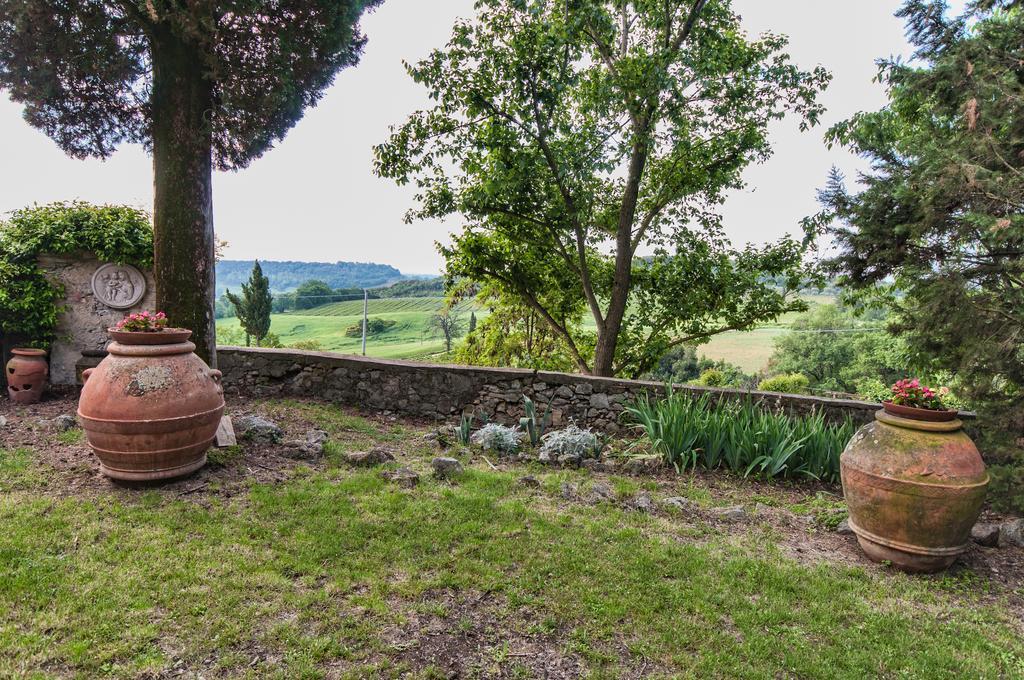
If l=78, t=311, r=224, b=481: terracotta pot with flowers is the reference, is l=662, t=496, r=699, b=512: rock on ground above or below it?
below

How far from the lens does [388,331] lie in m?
11.7

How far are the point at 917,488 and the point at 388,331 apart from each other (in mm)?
10364

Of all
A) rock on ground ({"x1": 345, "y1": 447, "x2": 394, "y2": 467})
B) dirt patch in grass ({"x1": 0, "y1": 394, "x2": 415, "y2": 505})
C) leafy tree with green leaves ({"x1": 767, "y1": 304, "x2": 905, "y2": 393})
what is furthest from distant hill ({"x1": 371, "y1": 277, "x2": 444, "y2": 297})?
leafy tree with green leaves ({"x1": 767, "y1": 304, "x2": 905, "y2": 393})

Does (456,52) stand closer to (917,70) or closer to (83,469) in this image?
(917,70)

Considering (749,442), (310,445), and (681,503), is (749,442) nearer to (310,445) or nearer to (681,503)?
(681,503)

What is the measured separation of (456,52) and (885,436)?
18.9ft

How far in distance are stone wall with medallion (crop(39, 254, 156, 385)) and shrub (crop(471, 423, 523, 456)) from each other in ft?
17.1

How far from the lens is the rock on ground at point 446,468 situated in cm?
378

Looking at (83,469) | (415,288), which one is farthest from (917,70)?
(415,288)

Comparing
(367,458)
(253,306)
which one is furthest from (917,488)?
(253,306)

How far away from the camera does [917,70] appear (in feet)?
11.7

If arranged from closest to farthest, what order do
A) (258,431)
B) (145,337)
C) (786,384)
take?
1. (145,337)
2. (258,431)
3. (786,384)

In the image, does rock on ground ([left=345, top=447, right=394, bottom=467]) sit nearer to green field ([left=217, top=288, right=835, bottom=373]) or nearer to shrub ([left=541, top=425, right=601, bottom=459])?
shrub ([left=541, top=425, right=601, bottom=459])

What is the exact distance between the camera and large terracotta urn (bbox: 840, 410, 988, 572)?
271 cm
